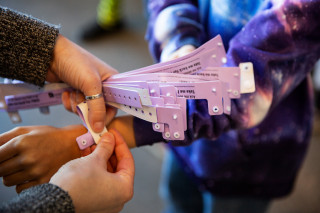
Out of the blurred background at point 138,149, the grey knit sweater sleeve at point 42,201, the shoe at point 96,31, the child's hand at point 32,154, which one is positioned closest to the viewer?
the grey knit sweater sleeve at point 42,201

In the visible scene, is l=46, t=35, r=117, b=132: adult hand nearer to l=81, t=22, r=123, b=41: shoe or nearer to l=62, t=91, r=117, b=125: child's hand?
l=62, t=91, r=117, b=125: child's hand

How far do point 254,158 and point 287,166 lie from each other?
100 millimetres

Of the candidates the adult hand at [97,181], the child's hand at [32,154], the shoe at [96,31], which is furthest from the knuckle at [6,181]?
the shoe at [96,31]

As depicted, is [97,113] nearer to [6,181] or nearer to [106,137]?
[106,137]

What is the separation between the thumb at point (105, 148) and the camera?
0.48m

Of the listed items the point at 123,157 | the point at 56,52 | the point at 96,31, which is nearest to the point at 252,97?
the point at 123,157

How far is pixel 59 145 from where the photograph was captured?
52cm

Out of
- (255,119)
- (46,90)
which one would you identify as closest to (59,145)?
(46,90)

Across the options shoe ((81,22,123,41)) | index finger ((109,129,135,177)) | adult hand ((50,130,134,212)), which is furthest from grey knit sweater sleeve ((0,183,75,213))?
shoe ((81,22,123,41))

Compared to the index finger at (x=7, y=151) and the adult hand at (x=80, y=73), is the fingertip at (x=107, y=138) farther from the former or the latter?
the index finger at (x=7, y=151)

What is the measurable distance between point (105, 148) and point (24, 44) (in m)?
A: 0.22

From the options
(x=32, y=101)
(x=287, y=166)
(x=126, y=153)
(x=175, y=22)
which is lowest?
(x=287, y=166)

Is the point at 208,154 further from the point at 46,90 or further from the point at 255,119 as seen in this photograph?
the point at 46,90

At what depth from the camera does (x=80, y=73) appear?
0.51m
